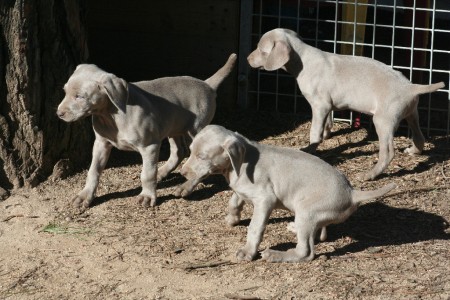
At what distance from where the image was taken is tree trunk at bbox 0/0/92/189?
728 centimetres

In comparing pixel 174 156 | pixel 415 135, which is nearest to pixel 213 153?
pixel 174 156

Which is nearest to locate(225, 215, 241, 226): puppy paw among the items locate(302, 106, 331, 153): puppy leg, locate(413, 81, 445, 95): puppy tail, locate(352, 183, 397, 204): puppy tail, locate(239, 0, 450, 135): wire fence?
locate(352, 183, 397, 204): puppy tail

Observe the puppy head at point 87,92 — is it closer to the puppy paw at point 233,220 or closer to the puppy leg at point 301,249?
the puppy paw at point 233,220

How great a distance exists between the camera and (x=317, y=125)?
27.0ft

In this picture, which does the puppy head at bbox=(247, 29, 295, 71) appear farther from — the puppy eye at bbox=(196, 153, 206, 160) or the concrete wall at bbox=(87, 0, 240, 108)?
the puppy eye at bbox=(196, 153, 206, 160)

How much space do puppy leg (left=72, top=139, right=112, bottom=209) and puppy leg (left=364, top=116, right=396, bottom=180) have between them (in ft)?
7.08

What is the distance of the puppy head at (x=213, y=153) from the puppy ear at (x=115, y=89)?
3.03 ft

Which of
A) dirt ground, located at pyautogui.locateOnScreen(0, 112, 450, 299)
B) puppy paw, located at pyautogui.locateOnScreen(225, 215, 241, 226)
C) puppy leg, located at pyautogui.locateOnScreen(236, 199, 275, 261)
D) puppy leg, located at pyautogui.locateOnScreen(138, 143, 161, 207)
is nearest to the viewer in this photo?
Answer: dirt ground, located at pyautogui.locateOnScreen(0, 112, 450, 299)

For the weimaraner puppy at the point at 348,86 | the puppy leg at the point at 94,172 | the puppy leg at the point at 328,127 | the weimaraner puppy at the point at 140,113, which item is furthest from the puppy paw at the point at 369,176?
the puppy leg at the point at 94,172

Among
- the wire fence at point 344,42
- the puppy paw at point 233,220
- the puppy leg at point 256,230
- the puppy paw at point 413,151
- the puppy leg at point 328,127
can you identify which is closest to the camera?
the puppy leg at point 256,230

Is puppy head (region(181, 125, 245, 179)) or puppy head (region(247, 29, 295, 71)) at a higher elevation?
puppy head (region(247, 29, 295, 71))

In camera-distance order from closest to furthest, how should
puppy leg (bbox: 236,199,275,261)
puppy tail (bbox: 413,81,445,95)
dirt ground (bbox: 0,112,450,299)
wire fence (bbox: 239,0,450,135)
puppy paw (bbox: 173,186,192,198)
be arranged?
dirt ground (bbox: 0,112,450,299) < puppy leg (bbox: 236,199,275,261) < puppy paw (bbox: 173,186,192,198) < puppy tail (bbox: 413,81,445,95) < wire fence (bbox: 239,0,450,135)

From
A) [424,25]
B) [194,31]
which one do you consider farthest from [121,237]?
[424,25]

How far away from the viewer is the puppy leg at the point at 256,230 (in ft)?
20.4
